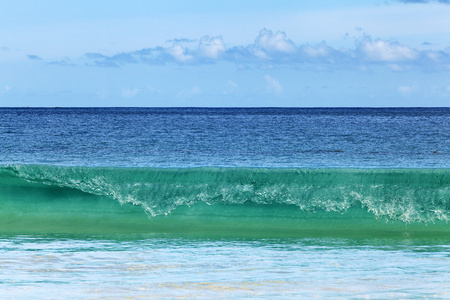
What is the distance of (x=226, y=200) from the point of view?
14.4 m

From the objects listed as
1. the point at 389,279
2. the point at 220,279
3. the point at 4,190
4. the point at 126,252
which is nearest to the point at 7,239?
the point at 126,252

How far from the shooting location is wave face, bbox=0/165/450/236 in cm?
1345

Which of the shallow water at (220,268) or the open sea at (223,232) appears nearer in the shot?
the shallow water at (220,268)

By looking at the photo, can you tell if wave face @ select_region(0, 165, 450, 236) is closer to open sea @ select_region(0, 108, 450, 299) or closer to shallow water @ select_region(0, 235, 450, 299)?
open sea @ select_region(0, 108, 450, 299)

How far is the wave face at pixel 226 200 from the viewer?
1345 cm

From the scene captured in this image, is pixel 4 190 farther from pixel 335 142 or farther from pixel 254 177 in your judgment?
→ pixel 335 142

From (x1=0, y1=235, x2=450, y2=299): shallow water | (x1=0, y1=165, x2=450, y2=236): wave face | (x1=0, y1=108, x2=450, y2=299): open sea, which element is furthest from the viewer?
(x1=0, y1=165, x2=450, y2=236): wave face

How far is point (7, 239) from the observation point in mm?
11703

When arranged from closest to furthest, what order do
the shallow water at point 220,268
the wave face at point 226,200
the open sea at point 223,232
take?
1. the shallow water at point 220,268
2. the open sea at point 223,232
3. the wave face at point 226,200

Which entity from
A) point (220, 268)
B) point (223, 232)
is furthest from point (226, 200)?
point (220, 268)

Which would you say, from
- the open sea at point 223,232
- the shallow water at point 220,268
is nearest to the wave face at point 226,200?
the open sea at point 223,232

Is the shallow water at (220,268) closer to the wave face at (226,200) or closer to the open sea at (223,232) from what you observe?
the open sea at (223,232)

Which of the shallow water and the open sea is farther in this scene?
the open sea

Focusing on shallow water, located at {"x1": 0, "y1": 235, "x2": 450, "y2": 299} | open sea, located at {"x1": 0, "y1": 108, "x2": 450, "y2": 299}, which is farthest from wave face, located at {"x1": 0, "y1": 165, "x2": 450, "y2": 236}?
shallow water, located at {"x1": 0, "y1": 235, "x2": 450, "y2": 299}
